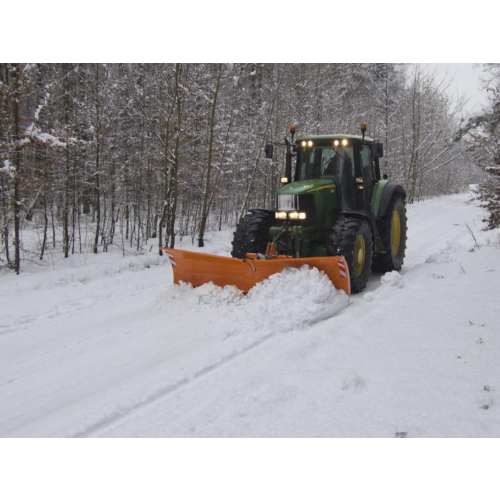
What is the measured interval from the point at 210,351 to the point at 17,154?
219 inches

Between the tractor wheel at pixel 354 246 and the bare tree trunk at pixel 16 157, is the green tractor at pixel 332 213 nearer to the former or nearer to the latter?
the tractor wheel at pixel 354 246

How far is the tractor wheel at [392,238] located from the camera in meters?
7.07

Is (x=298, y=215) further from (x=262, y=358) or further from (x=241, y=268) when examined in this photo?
(x=262, y=358)

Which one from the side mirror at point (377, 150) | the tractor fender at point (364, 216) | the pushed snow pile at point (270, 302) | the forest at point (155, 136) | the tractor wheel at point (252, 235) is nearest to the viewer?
the pushed snow pile at point (270, 302)

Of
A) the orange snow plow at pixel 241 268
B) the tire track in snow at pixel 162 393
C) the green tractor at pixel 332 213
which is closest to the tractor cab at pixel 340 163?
the green tractor at pixel 332 213

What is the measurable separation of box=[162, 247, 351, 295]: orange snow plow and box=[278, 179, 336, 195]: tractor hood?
Result: 107cm

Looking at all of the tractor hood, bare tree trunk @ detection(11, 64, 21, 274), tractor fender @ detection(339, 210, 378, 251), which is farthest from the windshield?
bare tree trunk @ detection(11, 64, 21, 274)

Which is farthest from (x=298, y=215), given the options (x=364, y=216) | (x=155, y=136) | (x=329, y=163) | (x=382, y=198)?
(x=155, y=136)

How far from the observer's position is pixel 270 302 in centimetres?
498

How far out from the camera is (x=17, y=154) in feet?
23.8

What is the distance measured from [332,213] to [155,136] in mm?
8725

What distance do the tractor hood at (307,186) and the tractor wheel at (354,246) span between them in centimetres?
61

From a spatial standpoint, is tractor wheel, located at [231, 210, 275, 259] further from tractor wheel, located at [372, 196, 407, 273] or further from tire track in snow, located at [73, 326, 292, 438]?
tire track in snow, located at [73, 326, 292, 438]

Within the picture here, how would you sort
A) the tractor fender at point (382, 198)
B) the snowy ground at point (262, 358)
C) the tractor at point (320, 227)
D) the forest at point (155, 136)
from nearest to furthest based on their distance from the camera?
the snowy ground at point (262, 358) < the tractor at point (320, 227) < the tractor fender at point (382, 198) < the forest at point (155, 136)
